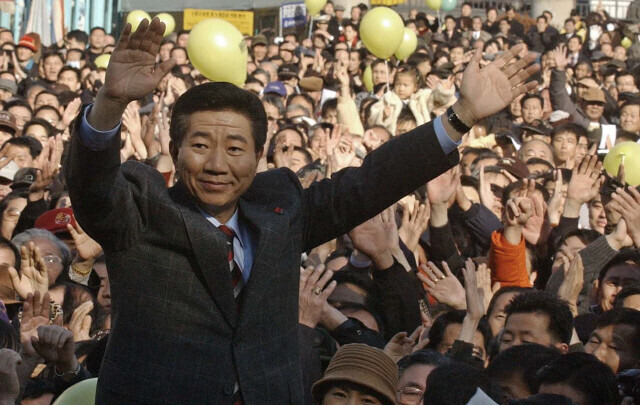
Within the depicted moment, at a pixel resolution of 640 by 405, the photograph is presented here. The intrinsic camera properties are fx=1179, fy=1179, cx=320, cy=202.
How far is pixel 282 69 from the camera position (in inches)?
538

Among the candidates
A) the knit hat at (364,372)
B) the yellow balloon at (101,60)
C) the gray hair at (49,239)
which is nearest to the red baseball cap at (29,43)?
the yellow balloon at (101,60)

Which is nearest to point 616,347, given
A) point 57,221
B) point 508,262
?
point 508,262

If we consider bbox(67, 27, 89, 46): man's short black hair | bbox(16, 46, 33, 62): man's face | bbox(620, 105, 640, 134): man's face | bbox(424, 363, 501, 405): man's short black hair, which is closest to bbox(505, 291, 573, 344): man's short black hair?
bbox(424, 363, 501, 405): man's short black hair

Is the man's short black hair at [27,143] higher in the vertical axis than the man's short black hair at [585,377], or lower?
lower

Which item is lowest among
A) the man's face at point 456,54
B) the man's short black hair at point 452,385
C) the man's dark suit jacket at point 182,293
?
the man's face at point 456,54

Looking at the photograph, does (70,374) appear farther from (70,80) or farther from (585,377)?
(70,80)

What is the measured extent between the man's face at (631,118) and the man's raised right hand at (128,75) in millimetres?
8341

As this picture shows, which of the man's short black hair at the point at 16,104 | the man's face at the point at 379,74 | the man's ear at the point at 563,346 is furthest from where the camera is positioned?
the man's face at the point at 379,74

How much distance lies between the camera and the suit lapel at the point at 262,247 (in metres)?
2.54

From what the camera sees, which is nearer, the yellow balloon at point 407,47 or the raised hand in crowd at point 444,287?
the raised hand in crowd at point 444,287

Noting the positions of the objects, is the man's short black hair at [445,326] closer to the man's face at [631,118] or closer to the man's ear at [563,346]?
the man's ear at [563,346]

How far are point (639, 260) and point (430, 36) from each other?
39.6 feet

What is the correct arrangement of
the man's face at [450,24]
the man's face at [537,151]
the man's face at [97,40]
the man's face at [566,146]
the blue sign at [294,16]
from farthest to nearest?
the man's face at [450,24], the blue sign at [294,16], the man's face at [97,40], the man's face at [566,146], the man's face at [537,151]

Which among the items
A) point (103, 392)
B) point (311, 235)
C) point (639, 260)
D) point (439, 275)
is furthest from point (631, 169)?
point (103, 392)
